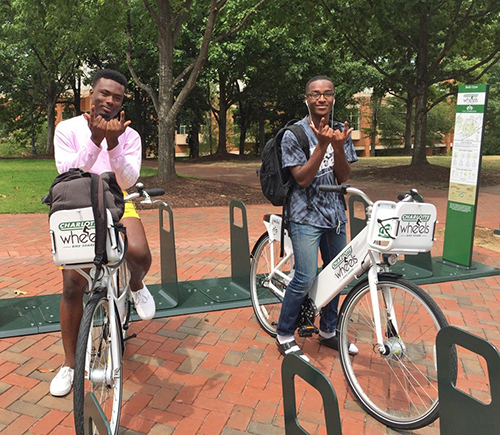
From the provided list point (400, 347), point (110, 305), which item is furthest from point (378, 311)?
point (110, 305)

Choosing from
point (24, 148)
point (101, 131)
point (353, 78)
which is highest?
point (353, 78)

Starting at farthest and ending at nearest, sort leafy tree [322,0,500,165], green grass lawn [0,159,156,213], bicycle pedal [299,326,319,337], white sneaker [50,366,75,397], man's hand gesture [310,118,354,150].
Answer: leafy tree [322,0,500,165], green grass lawn [0,159,156,213], bicycle pedal [299,326,319,337], white sneaker [50,366,75,397], man's hand gesture [310,118,354,150]

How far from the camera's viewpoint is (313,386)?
5.92 feet

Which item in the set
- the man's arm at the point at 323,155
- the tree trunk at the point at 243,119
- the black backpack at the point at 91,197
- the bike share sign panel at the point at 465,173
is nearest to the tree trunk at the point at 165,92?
the bike share sign panel at the point at 465,173

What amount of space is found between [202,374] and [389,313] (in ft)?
4.49

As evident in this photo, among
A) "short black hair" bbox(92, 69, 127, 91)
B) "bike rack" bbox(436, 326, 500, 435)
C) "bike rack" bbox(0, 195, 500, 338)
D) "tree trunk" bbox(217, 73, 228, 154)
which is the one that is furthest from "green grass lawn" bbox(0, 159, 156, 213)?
"tree trunk" bbox(217, 73, 228, 154)

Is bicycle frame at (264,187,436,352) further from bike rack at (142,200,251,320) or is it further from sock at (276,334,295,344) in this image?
bike rack at (142,200,251,320)

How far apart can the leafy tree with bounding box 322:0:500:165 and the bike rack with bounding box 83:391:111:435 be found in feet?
44.9

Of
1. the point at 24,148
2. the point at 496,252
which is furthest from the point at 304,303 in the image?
the point at 24,148

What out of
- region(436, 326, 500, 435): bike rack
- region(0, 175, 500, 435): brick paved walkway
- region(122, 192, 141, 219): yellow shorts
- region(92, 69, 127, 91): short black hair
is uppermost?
region(92, 69, 127, 91): short black hair

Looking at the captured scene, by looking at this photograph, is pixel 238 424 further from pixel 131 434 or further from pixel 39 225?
pixel 39 225

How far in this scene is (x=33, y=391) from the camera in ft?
10.3

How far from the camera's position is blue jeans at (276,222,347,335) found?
322cm

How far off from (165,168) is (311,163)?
32.3 ft
